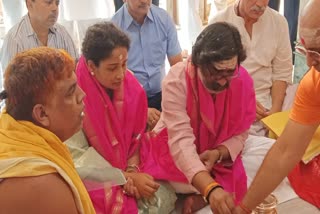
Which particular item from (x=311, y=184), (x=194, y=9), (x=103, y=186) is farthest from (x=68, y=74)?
(x=194, y=9)

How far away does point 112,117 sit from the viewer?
1820 mm

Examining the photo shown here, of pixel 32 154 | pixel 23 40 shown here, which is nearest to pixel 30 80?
pixel 32 154

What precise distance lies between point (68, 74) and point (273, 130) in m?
1.28

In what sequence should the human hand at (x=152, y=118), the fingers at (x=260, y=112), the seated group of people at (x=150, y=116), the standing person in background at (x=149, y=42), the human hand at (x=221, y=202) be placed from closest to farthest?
the seated group of people at (x=150, y=116) < the human hand at (x=221, y=202) < the human hand at (x=152, y=118) < the fingers at (x=260, y=112) < the standing person in background at (x=149, y=42)

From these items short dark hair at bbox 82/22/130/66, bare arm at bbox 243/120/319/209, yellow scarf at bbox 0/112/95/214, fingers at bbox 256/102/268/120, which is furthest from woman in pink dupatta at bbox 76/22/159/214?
fingers at bbox 256/102/268/120

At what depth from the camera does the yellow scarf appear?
0.93 meters

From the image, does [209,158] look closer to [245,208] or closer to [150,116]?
[245,208]

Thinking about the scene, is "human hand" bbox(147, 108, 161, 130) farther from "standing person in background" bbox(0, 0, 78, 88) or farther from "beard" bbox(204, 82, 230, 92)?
"standing person in background" bbox(0, 0, 78, 88)

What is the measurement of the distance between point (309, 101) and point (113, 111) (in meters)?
0.81

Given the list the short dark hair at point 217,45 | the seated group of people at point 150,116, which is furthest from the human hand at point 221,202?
the short dark hair at point 217,45

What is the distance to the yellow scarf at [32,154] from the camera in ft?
3.04

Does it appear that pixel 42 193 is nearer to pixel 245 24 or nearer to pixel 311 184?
pixel 311 184

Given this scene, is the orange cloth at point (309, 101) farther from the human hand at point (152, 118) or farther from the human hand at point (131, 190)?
the human hand at point (152, 118)

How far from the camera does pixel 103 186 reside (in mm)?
1634
